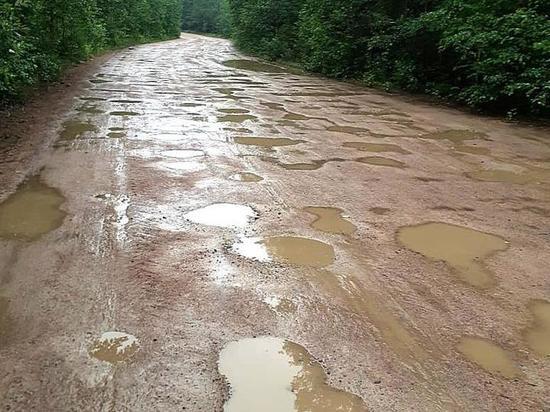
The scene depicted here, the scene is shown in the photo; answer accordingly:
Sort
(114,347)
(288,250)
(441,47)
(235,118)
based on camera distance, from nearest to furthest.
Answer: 1. (114,347)
2. (288,250)
3. (235,118)
4. (441,47)

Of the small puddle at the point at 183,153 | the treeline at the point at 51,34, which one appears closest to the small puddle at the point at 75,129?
the treeline at the point at 51,34

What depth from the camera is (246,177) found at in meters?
5.83

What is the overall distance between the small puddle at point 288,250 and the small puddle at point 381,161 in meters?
2.67

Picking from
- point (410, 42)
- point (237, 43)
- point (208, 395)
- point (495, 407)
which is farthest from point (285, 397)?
point (237, 43)

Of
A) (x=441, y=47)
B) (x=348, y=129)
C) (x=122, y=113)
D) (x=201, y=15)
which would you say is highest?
(x=441, y=47)

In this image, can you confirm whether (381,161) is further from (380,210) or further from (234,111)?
(234,111)

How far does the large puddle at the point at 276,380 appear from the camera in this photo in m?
2.46

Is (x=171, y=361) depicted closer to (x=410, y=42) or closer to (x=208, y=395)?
(x=208, y=395)

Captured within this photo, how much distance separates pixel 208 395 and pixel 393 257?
197 centimetres

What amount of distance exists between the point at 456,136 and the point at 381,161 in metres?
2.42

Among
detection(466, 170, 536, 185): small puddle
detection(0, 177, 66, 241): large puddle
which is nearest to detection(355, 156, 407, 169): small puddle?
detection(466, 170, 536, 185): small puddle

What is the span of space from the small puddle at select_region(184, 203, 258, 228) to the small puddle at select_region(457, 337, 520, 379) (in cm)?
207

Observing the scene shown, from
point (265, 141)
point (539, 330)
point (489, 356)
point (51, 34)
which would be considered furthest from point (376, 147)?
point (51, 34)

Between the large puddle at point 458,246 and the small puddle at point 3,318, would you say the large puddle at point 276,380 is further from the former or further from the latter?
the large puddle at point 458,246
